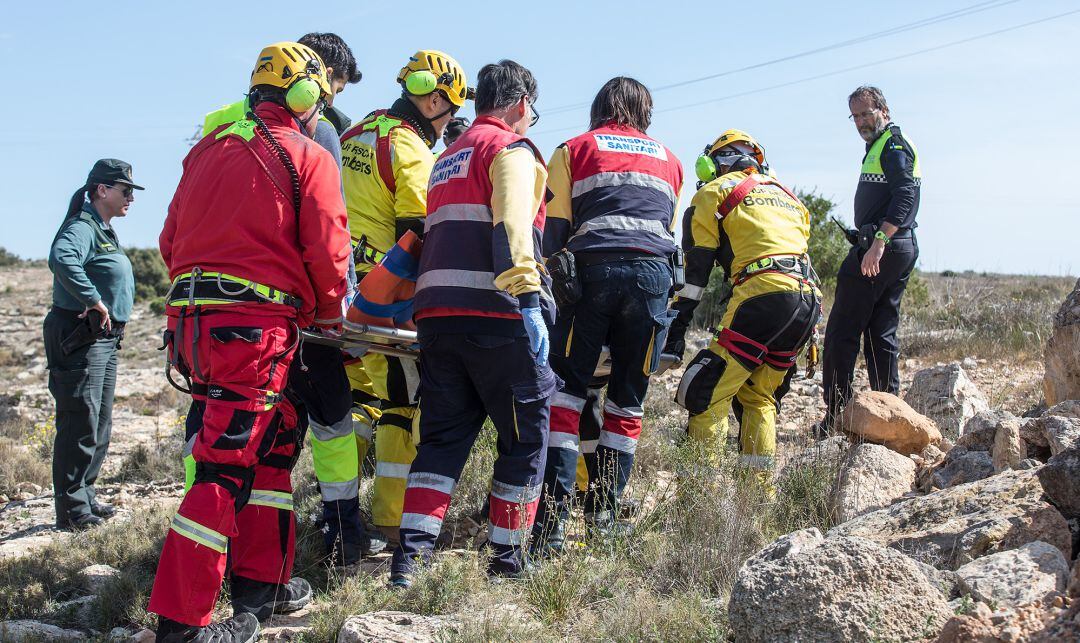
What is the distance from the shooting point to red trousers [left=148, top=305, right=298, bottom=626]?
3.90 metres

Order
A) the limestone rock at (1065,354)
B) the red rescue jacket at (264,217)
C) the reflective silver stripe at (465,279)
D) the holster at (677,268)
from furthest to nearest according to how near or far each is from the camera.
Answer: the limestone rock at (1065,354) < the holster at (677,268) < the reflective silver stripe at (465,279) < the red rescue jacket at (264,217)

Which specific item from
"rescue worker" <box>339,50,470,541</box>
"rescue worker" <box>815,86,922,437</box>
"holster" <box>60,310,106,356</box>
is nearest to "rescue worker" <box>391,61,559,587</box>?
"rescue worker" <box>339,50,470,541</box>

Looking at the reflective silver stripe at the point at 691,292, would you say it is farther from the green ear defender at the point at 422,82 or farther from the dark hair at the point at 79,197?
the dark hair at the point at 79,197

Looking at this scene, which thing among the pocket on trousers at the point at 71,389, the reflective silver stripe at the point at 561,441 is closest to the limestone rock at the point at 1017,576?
the reflective silver stripe at the point at 561,441

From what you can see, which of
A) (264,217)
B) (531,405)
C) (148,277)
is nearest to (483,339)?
(531,405)

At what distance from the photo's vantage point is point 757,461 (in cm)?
611

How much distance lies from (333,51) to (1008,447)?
13.6ft

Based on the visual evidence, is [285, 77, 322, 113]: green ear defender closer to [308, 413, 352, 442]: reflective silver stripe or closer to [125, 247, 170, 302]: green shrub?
[308, 413, 352, 442]: reflective silver stripe

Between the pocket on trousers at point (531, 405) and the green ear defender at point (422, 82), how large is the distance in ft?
5.97

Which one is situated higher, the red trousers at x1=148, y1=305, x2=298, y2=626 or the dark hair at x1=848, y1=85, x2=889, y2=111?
the dark hair at x1=848, y1=85, x2=889, y2=111

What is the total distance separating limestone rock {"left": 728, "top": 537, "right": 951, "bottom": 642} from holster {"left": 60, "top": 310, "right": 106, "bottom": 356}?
197 inches

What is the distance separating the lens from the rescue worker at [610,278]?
530cm

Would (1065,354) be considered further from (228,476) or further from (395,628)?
(228,476)

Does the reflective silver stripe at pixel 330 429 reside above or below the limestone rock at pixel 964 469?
above
